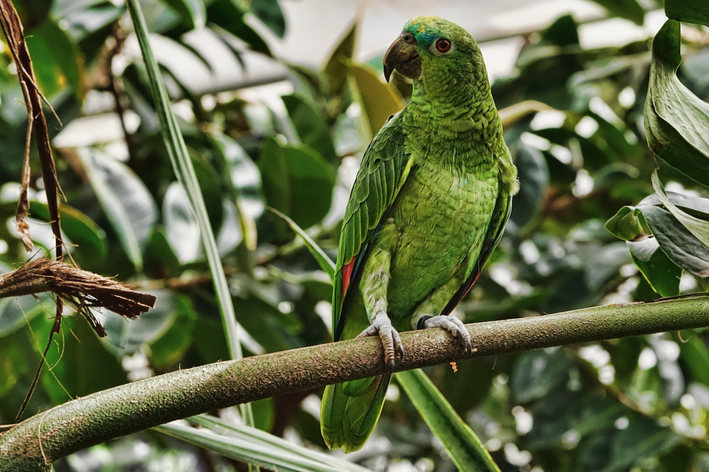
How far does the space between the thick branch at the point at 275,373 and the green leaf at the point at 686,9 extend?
0.69 feet

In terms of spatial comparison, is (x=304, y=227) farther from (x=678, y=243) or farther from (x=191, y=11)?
(x=678, y=243)

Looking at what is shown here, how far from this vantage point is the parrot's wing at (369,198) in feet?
2.23

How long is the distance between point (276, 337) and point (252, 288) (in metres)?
0.10

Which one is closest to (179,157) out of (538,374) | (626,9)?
(538,374)

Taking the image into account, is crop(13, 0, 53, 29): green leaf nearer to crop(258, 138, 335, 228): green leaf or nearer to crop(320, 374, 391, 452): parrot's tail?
crop(258, 138, 335, 228): green leaf

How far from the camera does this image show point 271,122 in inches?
53.0

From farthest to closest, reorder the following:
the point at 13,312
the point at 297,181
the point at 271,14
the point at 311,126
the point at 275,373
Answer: the point at 271,14 < the point at 311,126 < the point at 297,181 < the point at 13,312 < the point at 275,373

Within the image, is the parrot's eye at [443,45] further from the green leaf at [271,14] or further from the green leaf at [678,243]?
the green leaf at [271,14]

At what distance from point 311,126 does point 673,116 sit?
0.77 m

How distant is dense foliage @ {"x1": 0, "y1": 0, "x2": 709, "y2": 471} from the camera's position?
1.03 meters

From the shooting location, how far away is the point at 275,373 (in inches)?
15.3

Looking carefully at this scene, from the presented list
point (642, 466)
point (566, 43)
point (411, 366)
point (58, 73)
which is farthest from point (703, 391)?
point (58, 73)

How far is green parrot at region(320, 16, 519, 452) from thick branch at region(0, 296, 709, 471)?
0.56 ft

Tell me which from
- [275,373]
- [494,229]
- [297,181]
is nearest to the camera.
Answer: [275,373]
